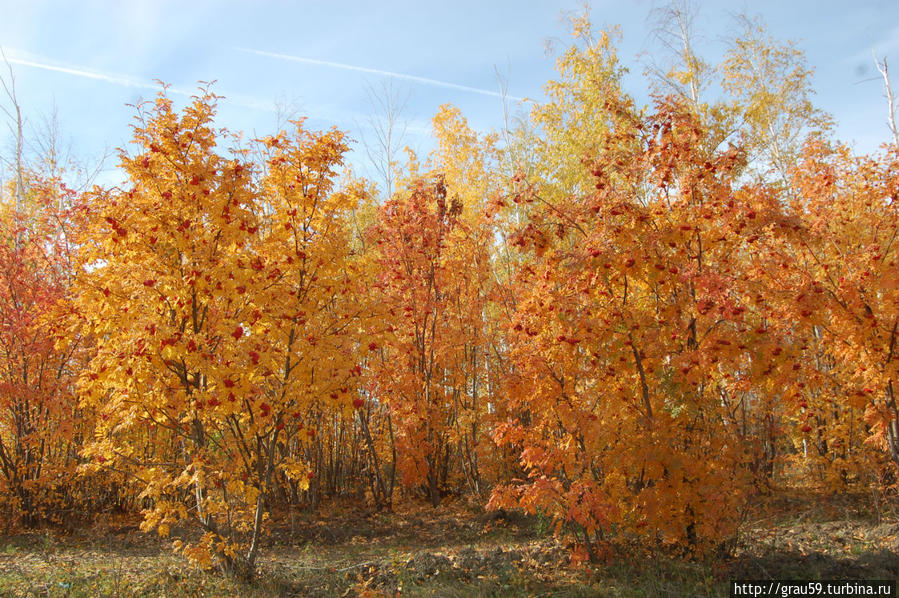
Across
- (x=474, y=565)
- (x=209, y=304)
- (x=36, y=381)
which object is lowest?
(x=474, y=565)

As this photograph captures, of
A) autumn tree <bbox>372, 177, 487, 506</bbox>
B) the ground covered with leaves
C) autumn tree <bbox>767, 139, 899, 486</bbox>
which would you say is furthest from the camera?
autumn tree <bbox>372, 177, 487, 506</bbox>

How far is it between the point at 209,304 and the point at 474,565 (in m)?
3.20

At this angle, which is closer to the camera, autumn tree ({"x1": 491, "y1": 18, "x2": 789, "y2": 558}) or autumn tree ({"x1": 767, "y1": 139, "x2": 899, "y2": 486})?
autumn tree ({"x1": 491, "y1": 18, "x2": 789, "y2": 558})

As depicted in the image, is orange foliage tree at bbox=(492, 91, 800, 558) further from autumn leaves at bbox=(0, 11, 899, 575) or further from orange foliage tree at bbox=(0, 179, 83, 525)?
orange foliage tree at bbox=(0, 179, 83, 525)

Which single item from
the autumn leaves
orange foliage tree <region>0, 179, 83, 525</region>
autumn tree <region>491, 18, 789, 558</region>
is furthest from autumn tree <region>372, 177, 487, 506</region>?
orange foliage tree <region>0, 179, 83, 525</region>

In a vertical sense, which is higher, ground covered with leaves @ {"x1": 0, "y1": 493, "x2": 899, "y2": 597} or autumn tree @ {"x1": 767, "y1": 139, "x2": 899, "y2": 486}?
autumn tree @ {"x1": 767, "y1": 139, "x2": 899, "y2": 486}

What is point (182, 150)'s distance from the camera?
172 inches

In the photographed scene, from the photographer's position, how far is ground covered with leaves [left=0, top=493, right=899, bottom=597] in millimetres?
4215

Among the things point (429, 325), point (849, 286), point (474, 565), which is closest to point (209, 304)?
point (474, 565)

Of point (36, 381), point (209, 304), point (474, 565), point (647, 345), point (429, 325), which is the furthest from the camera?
point (429, 325)

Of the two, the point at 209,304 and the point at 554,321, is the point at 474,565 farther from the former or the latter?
the point at 209,304

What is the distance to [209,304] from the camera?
453 centimetres

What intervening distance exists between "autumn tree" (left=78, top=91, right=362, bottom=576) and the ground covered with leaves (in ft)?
2.49

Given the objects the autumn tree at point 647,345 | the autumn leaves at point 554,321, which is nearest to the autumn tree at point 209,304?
the autumn leaves at point 554,321
